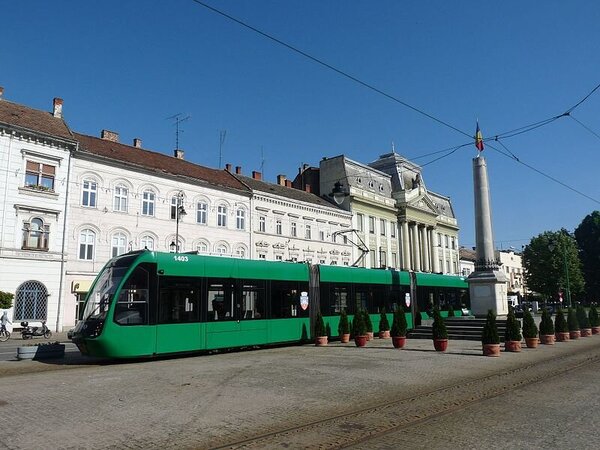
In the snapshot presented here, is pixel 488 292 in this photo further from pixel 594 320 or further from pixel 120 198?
pixel 120 198

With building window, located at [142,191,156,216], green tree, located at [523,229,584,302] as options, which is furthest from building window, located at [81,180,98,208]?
green tree, located at [523,229,584,302]

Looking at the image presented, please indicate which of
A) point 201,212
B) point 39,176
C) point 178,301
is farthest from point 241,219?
point 178,301

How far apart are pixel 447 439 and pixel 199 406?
4195 mm

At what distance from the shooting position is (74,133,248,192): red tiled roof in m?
32.4

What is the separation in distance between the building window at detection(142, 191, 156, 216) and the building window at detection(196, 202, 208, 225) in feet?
11.5

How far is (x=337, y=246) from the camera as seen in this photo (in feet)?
155

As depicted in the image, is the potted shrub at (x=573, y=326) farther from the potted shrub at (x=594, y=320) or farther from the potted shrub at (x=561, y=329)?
the potted shrub at (x=594, y=320)

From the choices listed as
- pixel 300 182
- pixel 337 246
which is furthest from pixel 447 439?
pixel 300 182

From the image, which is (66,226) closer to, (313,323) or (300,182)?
(313,323)

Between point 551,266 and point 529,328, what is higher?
point 551,266

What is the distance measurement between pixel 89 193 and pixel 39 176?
9.58 feet

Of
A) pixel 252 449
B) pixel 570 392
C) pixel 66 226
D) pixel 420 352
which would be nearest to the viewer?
pixel 252 449

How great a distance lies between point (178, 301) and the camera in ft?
51.3

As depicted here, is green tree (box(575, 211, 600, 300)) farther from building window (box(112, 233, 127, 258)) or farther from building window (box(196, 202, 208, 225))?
building window (box(112, 233, 127, 258))
